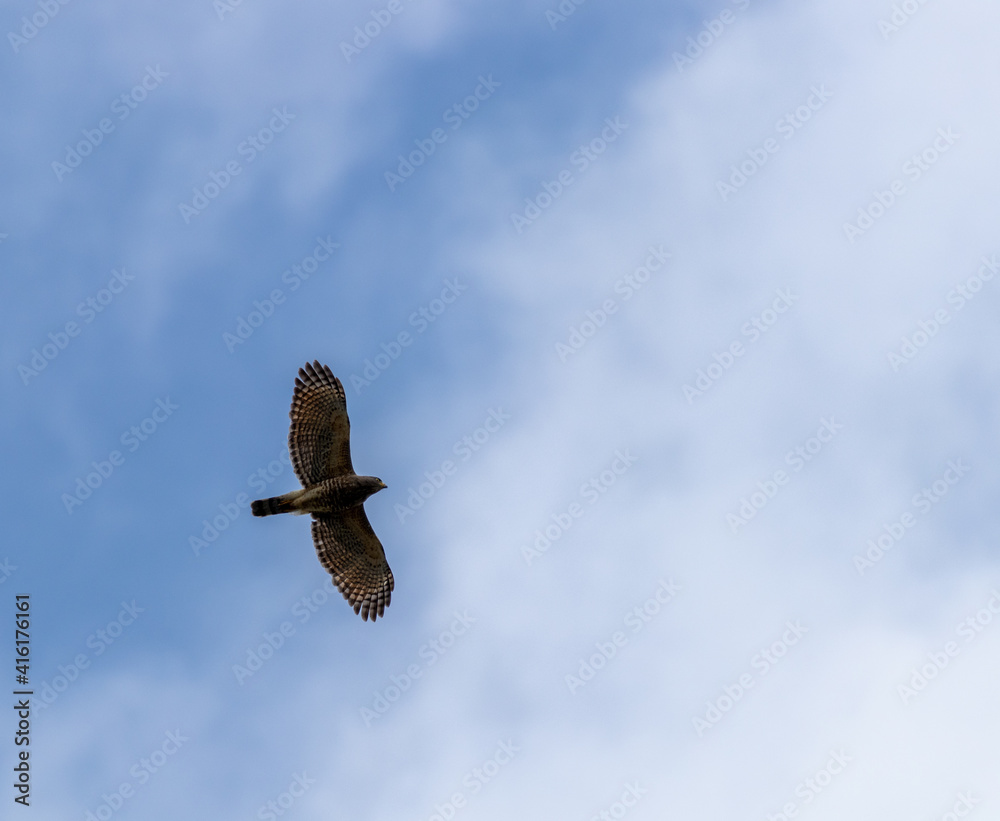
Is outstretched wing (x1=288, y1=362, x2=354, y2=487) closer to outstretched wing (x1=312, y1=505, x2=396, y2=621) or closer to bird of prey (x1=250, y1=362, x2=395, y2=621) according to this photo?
bird of prey (x1=250, y1=362, x2=395, y2=621)

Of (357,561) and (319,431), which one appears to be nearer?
(319,431)

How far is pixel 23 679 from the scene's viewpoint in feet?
96.6

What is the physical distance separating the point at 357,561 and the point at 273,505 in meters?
3.01

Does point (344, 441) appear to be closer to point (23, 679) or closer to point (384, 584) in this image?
point (384, 584)

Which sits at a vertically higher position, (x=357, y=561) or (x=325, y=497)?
(x=325, y=497)

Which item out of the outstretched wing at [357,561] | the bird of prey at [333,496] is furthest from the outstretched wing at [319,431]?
the outstretched wing at [357,561]

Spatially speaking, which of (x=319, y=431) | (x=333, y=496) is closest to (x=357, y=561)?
(x=333, y=496)

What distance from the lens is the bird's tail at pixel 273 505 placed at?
28.6 meters

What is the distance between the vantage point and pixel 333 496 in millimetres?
28938

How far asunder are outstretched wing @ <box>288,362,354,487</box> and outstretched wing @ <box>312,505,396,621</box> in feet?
4.64

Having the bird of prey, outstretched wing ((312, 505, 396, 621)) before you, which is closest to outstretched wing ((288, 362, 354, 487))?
the bird of prey

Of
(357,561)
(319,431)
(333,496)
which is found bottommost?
(357,561)

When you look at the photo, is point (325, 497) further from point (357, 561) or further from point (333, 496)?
point (357, 561)

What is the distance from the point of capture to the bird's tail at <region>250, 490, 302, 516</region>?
93.8ft
